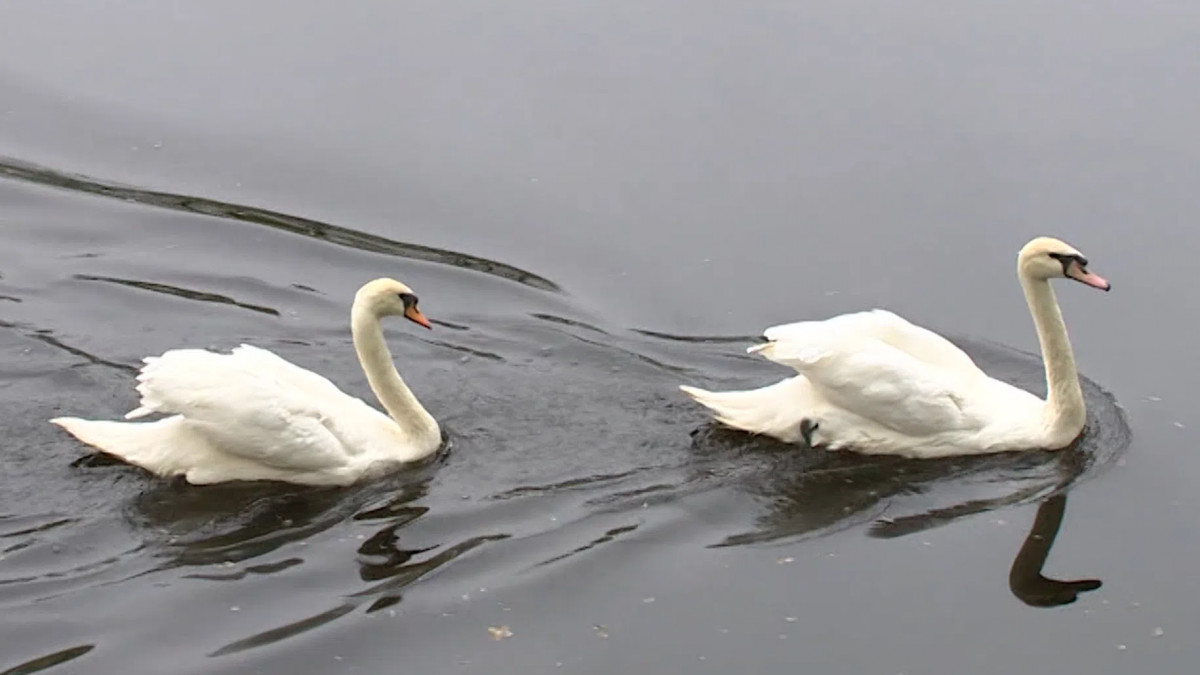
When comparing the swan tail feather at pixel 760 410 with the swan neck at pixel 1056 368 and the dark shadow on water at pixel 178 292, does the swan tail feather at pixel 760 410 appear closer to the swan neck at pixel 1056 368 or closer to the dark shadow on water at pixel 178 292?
the swan neck at pixel 1056 368

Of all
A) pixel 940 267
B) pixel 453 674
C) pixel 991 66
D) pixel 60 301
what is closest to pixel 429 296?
pixel 60 301

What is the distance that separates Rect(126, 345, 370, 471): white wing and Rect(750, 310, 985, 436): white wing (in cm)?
280

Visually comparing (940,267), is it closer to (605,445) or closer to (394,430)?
(605,445)

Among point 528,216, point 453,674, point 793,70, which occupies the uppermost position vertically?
point 793,70

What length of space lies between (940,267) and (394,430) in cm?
471

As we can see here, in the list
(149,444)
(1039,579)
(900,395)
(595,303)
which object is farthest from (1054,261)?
(149,444)

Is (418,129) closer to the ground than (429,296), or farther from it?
farther from it

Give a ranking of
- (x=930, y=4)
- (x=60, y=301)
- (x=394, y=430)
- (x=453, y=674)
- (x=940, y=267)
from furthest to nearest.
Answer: (x=930, y=4) < (x=940, y=267) < (x=60, y=301) < (x=394, y=430) < (x=453, y=674)

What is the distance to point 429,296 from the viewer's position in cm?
1379

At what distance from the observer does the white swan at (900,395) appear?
11766mm

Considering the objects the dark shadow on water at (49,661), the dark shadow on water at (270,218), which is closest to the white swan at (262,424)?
the dark shadow on water at (49,661)

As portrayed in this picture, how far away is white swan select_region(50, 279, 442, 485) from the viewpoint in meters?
10.9

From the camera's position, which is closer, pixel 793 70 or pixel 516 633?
pixel 516 633

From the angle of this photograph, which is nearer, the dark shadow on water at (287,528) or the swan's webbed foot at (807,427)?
the dark shadow on water at (287,528)
